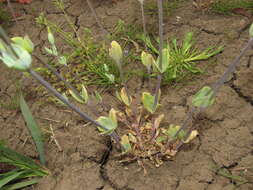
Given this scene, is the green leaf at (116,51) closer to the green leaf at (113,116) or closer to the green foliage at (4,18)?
the green leaf at (113,116)

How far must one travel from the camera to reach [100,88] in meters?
1.65

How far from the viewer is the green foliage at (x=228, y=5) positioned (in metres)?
1.76

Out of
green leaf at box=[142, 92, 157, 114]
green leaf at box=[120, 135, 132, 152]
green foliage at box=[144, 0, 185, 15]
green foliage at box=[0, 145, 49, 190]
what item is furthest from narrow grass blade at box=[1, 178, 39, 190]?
green foliage at box=[144, 0, 185, 15]

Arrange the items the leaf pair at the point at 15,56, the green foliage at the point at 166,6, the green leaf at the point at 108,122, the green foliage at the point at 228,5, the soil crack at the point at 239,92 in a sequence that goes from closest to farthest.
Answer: the leaf pair at the point at 15,56 → the green leaf at the point at 108,122 → the soil crack at the point at 239,92 → the green foliage at the point at 228,5 → the green foliage at the point at 166,6

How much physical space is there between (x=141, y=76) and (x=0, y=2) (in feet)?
4.53

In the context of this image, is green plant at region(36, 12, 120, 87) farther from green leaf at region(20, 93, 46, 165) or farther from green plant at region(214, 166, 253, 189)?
green plant at region(214, 166, 253, 189)

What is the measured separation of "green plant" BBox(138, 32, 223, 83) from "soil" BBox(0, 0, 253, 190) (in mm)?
52

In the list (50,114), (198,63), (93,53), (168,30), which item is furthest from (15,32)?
(198,63)

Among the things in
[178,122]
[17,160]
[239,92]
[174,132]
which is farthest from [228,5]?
[17,160]

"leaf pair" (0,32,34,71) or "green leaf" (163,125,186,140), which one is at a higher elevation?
"leaf pair" (0,32,34,71)

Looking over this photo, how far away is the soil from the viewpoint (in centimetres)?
128

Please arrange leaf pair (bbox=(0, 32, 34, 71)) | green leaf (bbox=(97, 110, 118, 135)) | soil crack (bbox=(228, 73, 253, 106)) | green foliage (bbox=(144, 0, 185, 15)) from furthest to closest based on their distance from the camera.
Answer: green foliage (bbox=(144, 0, 185, 15)) < soil crack (bbox=(228, 73, 253, 106)) < green leaf (bbox=(97, 110, 118, 135)) < leaf pair (bbox=(0, 32, 34, 71))

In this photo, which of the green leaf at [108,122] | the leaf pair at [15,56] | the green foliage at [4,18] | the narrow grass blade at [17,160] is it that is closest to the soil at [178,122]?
the narrow grass blade at [17,160]

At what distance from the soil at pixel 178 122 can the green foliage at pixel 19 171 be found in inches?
2.3
